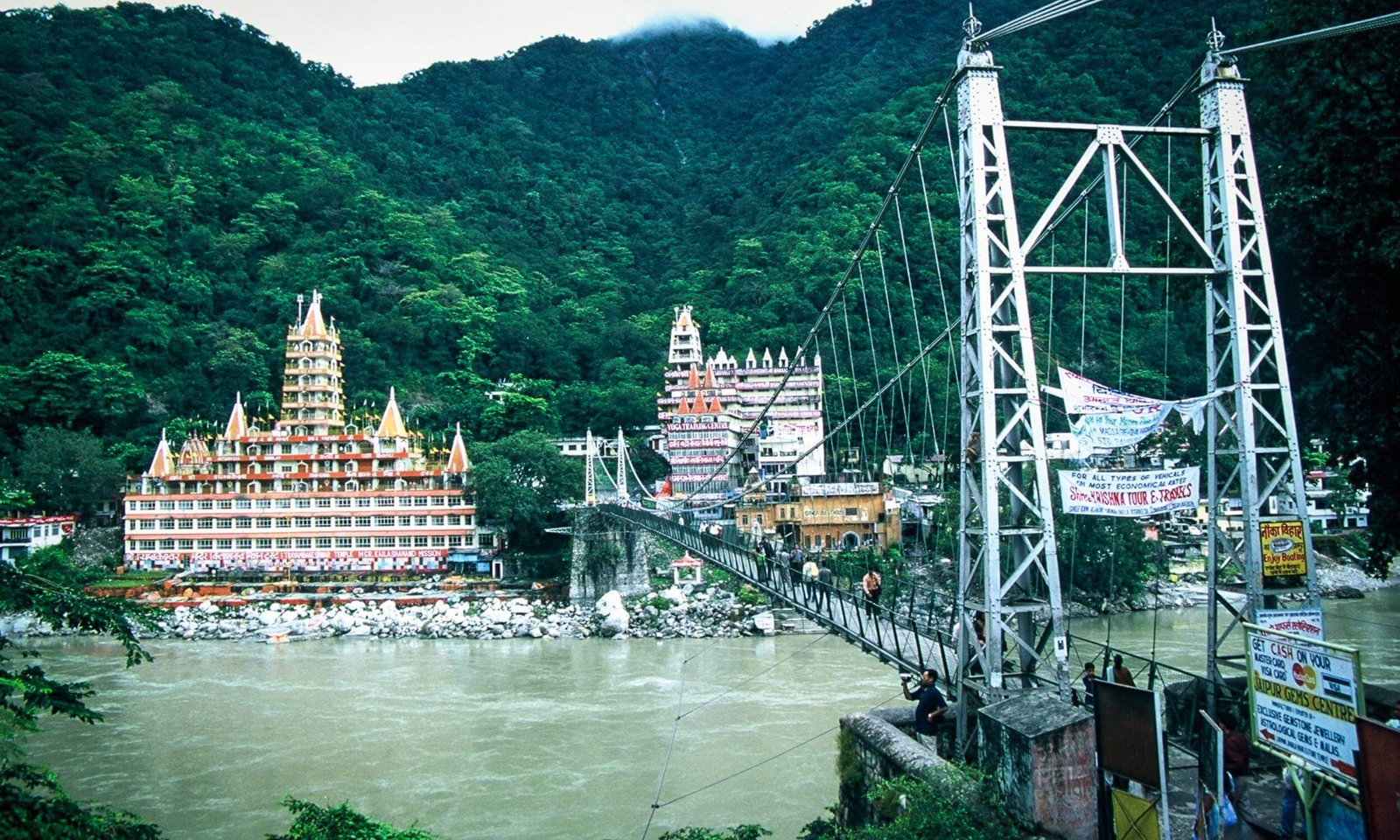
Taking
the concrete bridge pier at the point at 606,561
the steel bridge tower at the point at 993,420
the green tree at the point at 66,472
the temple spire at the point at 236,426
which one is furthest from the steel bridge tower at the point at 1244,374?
the green tree at the point at 66,472

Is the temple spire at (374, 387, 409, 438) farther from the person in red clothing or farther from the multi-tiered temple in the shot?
the person in red clothing

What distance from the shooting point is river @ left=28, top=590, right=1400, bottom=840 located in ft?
32.5

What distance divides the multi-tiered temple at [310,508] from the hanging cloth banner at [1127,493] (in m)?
21.8

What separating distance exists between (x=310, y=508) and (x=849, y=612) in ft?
71.9

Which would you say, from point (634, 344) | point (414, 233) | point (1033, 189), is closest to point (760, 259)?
point (634, 344)

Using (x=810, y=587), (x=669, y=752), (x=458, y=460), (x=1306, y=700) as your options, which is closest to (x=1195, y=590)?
(x=669, y=752)

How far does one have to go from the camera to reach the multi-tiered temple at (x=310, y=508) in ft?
87.1

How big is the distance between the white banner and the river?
281cm

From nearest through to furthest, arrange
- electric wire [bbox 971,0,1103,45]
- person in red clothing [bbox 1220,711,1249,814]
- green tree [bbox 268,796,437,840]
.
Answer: person in red clothing [bbox 1220,711,1249,814]
electric wire [bbox 971,0,1103,45]
green tree [bbox 268,796,437,840]

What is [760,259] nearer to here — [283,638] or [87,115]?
[283,638]

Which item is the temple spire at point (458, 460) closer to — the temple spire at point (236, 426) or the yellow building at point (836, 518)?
the temple spire at point (236, 426)

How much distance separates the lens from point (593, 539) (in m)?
22.9

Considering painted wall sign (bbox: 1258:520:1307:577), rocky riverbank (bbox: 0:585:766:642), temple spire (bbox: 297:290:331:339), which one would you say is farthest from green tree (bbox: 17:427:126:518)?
painted wall sign (bbox: 1258:520:1307:577)

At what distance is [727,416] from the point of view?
3055 centimetres
